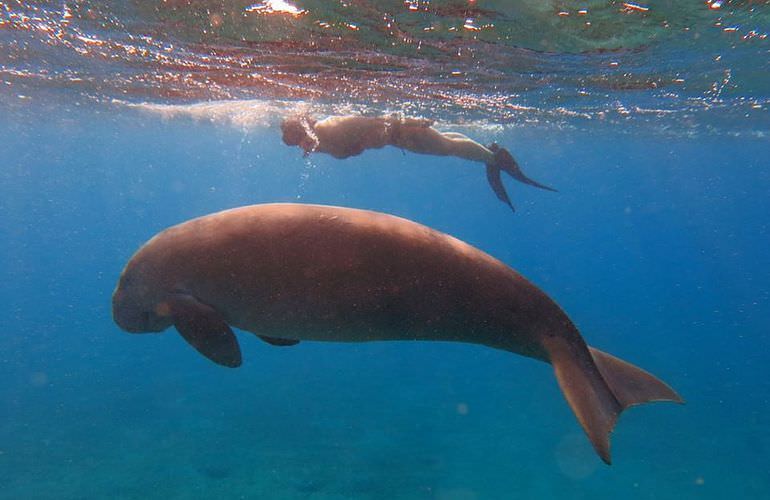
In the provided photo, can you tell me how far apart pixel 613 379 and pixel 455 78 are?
1235 centimetres

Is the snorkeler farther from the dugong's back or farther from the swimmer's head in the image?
the dugong's back

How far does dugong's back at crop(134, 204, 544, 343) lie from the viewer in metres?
3.94

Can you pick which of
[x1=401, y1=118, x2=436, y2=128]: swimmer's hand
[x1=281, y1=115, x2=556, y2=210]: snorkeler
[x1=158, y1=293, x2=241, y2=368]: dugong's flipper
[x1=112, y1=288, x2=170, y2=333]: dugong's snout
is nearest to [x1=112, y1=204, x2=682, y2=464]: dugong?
[x1=158, y1=293, x2=241, y2=368]: dugong's flipper

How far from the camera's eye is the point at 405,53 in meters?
12.4

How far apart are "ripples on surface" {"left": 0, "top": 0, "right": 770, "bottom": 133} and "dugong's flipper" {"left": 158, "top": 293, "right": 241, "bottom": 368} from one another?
→ 699cm

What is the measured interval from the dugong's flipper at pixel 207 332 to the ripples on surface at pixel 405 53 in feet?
22.9

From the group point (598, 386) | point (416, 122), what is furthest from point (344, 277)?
point (416, 122)

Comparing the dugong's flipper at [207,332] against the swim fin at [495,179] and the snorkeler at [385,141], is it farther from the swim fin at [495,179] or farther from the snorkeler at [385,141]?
the swim fin at [495,179]

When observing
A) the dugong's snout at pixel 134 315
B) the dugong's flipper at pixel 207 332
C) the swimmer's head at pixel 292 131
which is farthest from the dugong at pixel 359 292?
the swimmer's head at pixel 292 131

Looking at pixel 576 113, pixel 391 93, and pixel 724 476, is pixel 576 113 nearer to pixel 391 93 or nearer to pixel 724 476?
pixel 391 93

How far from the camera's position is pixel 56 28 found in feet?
38.5

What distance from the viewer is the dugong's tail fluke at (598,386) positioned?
11.5 feet

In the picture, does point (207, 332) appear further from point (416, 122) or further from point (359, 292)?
point (416, 122)

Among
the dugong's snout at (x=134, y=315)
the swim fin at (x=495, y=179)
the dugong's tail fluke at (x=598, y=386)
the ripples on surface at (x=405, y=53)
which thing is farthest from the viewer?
the swim fin at (x=495, y=179)
